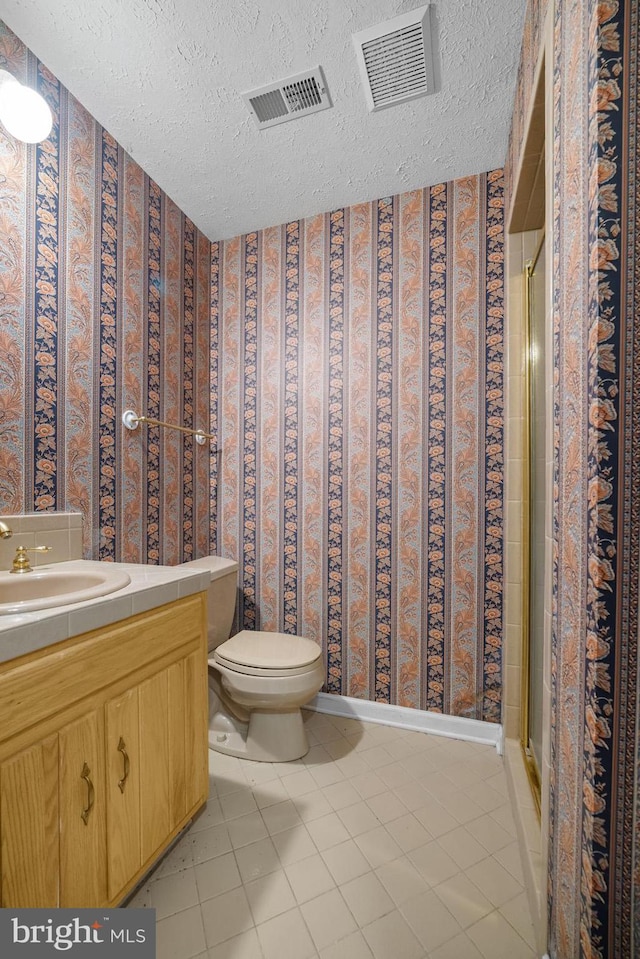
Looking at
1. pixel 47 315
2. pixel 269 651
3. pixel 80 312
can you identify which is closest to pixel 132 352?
pixel 80 312

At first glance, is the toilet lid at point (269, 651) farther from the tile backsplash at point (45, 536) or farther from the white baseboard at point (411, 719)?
the tile backsplash at point (45, 536)

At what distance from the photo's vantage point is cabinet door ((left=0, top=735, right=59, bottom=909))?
0.73 m

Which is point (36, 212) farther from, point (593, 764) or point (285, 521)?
point (593, 764)

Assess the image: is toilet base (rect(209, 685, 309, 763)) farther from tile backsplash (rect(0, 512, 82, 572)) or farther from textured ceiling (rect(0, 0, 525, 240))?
textured ceiling (rect(0, 0, 525, 240))

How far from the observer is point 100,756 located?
928 mm

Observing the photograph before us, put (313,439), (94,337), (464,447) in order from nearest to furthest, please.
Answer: (94,337), (464,447), (313,439)

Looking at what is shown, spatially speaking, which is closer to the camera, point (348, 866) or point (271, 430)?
point (348, 866)

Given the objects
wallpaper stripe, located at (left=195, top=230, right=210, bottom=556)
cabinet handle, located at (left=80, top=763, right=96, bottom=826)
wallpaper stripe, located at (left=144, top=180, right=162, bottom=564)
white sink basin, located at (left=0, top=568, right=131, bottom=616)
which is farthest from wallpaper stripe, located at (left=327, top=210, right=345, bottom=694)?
cabinet handle, located at (left=80, top=763, right=96, bottom=826)

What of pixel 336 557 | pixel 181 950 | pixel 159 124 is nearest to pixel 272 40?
pixel 159 124

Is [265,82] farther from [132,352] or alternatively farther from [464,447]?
[464,447]

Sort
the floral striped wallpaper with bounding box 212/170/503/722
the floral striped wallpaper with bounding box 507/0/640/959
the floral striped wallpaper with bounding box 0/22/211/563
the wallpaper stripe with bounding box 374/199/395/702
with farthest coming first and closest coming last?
the wallpaper stripe with bounding box 374/199/395/702
the floral striped wallpaper with bounding box 212/170/503/722
the floral striped wallpaper with bounding box 0/22/211/563
the floral striped wallpaper with bounding box 507/0/640/959

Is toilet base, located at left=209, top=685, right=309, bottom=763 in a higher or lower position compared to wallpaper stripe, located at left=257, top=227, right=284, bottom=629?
lower

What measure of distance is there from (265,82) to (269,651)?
1981 mm
